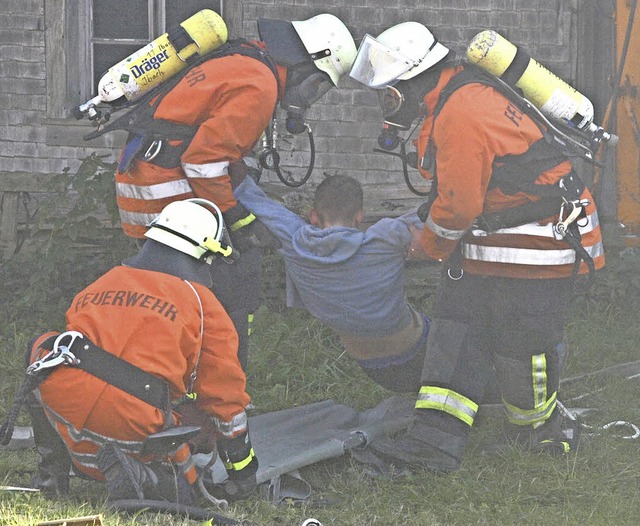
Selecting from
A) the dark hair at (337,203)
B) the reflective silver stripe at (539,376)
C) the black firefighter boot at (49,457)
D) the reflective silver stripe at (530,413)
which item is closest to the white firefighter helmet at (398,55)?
the dark hair at (337,203)

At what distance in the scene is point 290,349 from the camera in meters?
6.39

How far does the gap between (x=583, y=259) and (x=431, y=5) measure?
371 cm

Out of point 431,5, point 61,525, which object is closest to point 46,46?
point 431,5

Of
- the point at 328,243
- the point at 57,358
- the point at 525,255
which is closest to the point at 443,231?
the point at 525,255

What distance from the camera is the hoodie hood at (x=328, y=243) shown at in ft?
15.6

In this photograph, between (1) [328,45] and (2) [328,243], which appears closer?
(2) [328,243]

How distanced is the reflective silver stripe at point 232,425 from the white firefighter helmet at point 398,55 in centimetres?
162

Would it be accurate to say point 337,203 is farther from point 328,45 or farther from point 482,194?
point 482,194

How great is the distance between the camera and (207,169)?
4715mm

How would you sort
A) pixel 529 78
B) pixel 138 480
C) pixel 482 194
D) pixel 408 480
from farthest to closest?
1. pixel 529 78
2. pixel 408 480
3. pixel 482 194
4. pixel 138 480

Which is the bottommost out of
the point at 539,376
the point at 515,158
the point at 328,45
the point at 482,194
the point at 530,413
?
the point at 530,413

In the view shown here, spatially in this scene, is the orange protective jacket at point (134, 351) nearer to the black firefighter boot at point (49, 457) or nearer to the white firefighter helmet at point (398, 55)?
the black firefighter boot at point (49, 457)

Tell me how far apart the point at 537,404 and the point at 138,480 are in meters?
1.92

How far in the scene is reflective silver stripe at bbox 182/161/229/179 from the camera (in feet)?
15.5
